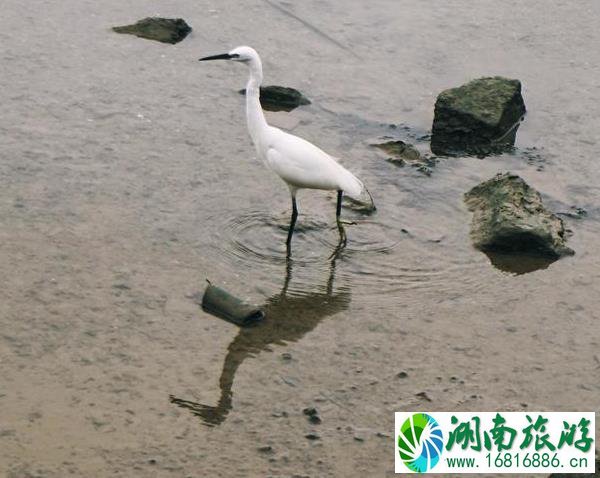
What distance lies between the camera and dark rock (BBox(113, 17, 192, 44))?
42.4 ft

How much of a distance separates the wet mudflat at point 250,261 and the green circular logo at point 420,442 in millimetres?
123

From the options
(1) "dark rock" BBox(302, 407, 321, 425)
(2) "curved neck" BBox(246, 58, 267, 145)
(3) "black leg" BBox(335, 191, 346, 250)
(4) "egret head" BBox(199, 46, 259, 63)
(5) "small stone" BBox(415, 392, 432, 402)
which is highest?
(4) "egret head" BBox(199, 46, 259, 63)

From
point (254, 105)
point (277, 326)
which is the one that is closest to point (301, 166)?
point (254, 105)

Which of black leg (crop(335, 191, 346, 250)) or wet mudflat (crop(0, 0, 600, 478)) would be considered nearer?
wet mudflat (crop(0, 0, 600, 478))

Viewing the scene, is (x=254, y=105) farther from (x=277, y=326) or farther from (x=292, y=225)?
(x=277, y=326)

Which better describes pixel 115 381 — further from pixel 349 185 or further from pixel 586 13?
pixel 586 13

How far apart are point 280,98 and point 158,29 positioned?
2.11 metres

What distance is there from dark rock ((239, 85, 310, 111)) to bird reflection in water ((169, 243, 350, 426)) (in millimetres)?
3137

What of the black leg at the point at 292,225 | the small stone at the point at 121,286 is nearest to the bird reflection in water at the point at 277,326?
the black leg at the point at 292,225

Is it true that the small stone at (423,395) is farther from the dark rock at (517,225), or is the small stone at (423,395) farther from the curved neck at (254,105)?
the curved neck at (254,105)

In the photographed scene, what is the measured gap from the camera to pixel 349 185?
905cm

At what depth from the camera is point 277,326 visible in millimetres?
7930

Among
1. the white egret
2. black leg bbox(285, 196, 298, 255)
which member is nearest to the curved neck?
the white egret

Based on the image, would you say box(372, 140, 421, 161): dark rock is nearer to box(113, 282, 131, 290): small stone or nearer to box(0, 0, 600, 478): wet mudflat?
box(0, 0, 600, 478): wet mudflat
